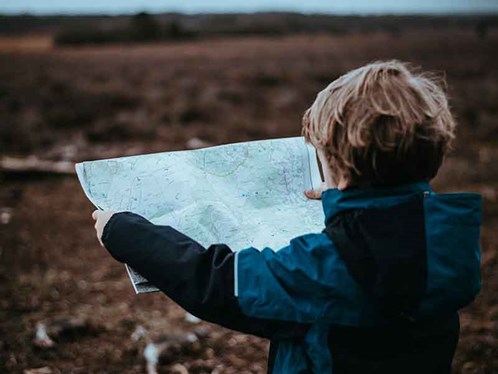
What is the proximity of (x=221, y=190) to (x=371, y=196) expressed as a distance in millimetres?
551

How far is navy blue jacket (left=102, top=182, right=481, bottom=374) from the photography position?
3.93 feet

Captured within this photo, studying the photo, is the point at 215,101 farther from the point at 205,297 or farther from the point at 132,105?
the point at 205,297

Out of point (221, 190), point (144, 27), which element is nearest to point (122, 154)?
point (221, 190)

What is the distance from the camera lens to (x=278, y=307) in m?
1.25

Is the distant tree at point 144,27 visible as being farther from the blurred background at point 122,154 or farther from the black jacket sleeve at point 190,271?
the black jacket sleeve at point 190,271

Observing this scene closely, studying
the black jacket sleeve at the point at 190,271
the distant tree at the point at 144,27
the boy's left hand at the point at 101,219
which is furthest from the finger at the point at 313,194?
the distant tree at the point at 144,27

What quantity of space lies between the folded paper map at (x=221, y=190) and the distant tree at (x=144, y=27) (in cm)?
3938

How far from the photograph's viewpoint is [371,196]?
1266 mm

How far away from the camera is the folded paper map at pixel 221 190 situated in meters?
1.56

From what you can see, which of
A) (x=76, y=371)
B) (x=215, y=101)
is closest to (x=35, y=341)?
(x=76, y=371)

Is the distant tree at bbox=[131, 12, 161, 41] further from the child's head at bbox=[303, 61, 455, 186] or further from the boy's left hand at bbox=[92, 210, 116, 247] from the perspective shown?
the child's head at bbox=[303, 61, 455, 186]

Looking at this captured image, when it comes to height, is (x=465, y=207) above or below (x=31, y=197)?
above

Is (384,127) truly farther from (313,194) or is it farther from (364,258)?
(313,194)

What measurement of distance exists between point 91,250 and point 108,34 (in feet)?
118
